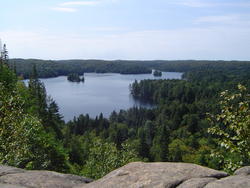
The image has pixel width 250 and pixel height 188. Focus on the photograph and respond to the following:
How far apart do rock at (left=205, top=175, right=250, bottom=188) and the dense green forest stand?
3323 mm

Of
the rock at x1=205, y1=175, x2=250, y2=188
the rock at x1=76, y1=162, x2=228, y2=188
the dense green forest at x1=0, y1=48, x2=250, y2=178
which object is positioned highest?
the rock at x1=205, y1=175, x2=250, y2=188

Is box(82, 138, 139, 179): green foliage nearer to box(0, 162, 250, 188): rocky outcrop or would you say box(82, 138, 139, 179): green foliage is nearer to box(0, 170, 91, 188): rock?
box(0, 170, 91, 188): rock

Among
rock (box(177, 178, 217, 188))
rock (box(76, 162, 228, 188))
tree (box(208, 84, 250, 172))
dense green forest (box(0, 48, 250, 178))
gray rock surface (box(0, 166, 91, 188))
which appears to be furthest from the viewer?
dense green forest (box(0, 48, 250, 178))

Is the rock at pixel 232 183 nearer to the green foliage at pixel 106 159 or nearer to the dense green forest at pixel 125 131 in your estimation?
the dense green forest at pixel 125 131

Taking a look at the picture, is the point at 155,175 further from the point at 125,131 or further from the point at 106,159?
the point at 125,131

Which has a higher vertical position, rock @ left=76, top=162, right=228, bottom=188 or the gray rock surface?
rock @ left=76, top=162, right=228, bottom=188

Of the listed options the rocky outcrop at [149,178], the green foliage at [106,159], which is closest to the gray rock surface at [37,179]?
the rocky outcrop at [149,178]

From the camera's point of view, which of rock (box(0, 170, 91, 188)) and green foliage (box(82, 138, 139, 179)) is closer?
rock (box(0, 170, 91, 188))

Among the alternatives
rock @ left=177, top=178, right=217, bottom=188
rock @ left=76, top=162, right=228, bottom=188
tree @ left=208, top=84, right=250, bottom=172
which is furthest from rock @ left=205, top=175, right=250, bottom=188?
tree @ left=208, top=84, right=250, bottom=172

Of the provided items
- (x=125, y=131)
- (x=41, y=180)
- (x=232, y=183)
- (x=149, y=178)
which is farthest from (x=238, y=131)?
(x=125, y=131)

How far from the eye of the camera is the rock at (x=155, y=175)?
6.44 metres

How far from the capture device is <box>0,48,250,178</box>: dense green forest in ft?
34.7

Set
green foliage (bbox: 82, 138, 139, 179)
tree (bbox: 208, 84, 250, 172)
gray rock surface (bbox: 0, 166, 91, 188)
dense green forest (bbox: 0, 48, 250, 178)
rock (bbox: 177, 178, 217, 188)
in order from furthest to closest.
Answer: green foliage (bbox: 82, 138, 139, 179)
dense green forest (bbox: 0, 48, 250, 178)
tree (bbox: 208, 84, 250, 172)
gray rock surface (bbox: 0, 166, 91, 188)
rock (bbox: 177, 178, 217, 188)

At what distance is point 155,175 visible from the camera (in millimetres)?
6652
